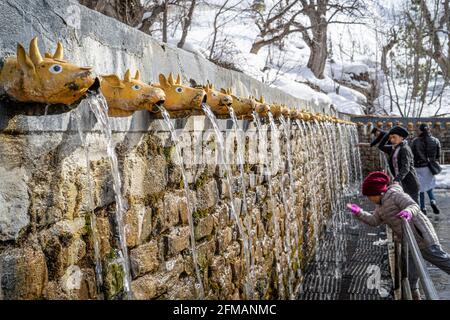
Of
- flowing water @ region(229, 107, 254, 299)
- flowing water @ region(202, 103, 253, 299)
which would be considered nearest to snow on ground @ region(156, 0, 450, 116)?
flowing water @ region(229, 107, 254, 299)

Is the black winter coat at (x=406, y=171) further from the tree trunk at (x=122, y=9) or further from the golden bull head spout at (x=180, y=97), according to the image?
the golden bull head spout at (x=180, y=97)

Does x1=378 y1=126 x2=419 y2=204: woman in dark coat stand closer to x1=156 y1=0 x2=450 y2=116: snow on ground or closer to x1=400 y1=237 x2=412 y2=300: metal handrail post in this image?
x1=400 y1=237 x2=412 y2=300: metal handrail post

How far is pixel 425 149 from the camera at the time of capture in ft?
30.4

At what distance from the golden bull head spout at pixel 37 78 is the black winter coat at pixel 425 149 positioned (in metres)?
8.49

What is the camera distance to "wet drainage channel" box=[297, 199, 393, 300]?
5.59 meters

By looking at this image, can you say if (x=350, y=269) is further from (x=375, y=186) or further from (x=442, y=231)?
(x=442, y=231)

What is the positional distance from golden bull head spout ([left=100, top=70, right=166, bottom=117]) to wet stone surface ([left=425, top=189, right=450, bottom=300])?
412 cm

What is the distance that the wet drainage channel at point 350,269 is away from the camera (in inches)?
220

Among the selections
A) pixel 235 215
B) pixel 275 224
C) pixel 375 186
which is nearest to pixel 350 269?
pixel 275 224

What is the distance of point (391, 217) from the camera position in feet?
14.9

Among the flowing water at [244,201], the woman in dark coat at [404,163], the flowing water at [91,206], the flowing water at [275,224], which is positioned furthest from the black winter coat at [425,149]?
the flowing water at [91,206]
